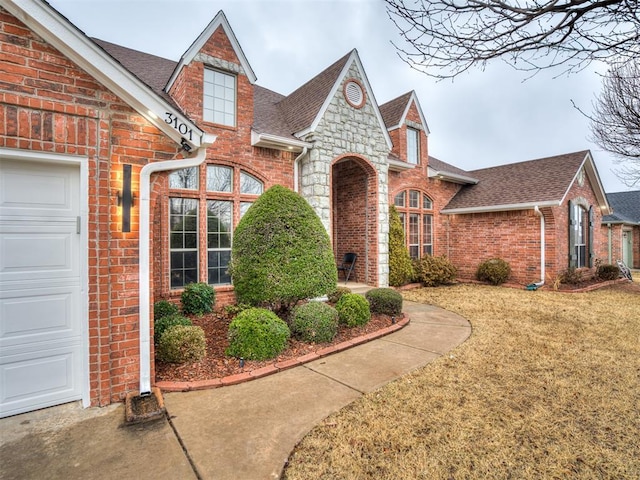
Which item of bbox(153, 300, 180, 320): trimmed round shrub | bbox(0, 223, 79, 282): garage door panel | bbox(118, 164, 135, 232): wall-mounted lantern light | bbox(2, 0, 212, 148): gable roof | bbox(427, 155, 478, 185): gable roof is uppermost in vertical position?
bbox(427, 155, 478, 185): gable roof

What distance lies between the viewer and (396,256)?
34.0 ft

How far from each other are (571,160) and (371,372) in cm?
1307

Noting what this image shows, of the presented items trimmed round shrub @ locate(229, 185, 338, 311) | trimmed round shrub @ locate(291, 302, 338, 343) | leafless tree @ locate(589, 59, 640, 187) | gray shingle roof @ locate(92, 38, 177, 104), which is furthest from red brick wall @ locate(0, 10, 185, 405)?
leafless tree @ locate(589, 59, 640, 187)

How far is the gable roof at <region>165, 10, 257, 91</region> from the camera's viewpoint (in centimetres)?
698

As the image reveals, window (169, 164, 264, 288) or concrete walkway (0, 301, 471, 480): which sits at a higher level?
window (169, 164, 264, 288)

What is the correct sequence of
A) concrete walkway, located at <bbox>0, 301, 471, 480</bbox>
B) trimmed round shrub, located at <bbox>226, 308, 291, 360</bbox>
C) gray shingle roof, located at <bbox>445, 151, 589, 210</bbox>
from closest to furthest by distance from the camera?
concrete walkway, located at <bbox>0, 301, 471, 480</bbox> → trimmed round shrub, located at <bbox>226, 308, 291, 360</bbox> → gray shingle roof, located at <bbox>445, 151, 589, 210</bbox>

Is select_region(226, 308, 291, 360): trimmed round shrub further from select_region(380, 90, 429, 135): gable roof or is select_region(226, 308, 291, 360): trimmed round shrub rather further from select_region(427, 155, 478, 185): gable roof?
select_region(427, 155, 478, 185): gable roof

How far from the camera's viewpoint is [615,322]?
21.1 feet

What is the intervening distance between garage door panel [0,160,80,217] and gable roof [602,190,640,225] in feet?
79.2

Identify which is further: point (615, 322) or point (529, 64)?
point (615, 322)

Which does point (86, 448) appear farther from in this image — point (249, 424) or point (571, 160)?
point (571, 160)

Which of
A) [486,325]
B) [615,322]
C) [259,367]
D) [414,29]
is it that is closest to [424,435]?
[259,367]

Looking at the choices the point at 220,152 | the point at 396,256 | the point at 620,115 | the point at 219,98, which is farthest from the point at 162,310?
the point at 620,115

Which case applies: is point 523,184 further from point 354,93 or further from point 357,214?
point 354,93
